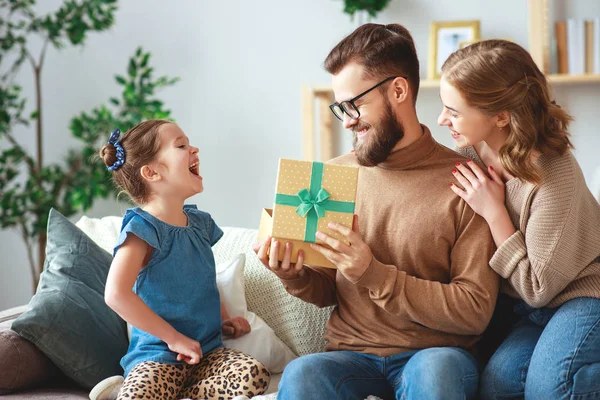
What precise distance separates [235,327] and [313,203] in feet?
1.97

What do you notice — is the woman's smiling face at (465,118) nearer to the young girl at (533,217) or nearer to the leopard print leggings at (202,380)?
the young girl at (533,217)

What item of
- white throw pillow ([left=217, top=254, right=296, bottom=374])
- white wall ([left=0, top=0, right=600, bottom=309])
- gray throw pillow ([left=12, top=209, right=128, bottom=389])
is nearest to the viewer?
gray throw pillow ([left=12, top=209, right=128, bottom=389])

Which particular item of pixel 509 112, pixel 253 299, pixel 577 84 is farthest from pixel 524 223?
pixel 577 84

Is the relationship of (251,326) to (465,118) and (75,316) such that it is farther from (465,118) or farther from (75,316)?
(465,118)

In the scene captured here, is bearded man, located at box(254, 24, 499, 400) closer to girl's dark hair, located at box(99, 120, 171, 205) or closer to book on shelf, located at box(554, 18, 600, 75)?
girl's dark hair, located at box(99, 120, 171, 205)

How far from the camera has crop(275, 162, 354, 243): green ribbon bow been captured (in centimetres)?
167

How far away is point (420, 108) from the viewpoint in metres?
3.71

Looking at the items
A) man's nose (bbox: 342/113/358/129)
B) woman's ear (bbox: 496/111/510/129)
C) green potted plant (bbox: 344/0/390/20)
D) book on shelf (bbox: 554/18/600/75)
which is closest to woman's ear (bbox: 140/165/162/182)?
man's nose (bbox: 342/113/358/129)

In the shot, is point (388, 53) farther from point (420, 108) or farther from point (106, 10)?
point (106, 10)

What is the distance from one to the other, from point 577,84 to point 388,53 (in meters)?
1.92

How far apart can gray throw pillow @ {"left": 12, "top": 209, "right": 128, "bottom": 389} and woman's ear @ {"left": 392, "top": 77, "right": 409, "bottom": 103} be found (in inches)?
39.7

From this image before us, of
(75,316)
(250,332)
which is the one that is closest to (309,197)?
A: (250,332)

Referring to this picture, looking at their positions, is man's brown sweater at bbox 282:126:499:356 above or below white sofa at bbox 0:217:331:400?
above

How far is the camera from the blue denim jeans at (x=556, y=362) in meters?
1.63
